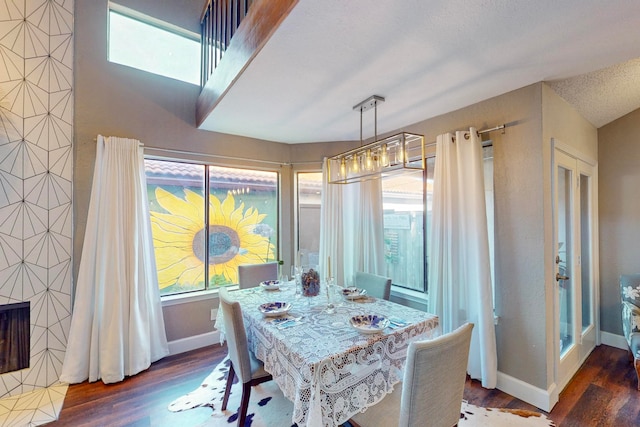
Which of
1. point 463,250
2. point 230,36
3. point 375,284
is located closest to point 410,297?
point 375,284

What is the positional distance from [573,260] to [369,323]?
2247 millimetres

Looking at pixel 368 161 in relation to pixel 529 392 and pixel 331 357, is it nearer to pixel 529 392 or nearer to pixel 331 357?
pixel 331 357

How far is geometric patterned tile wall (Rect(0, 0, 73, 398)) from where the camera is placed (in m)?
2.39

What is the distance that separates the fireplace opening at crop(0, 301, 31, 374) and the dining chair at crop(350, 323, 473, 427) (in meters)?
2.87

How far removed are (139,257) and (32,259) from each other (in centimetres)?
79

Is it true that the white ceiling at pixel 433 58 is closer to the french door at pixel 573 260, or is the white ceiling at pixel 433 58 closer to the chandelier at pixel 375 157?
the chandelier at pixel 375 157

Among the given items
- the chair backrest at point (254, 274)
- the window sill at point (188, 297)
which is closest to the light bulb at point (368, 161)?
the chair backrest at point (254, 274)

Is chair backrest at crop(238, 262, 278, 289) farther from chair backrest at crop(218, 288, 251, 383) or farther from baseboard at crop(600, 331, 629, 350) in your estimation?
baseboard at crop(600, 331, 629, 350)

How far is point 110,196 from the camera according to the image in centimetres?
266

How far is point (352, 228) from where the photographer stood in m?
3.65

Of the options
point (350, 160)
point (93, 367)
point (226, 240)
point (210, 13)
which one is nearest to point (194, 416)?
point (93, 367)

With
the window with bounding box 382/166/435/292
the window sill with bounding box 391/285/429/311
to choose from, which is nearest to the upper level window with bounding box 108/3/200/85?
the window with bounding box 382/166/435/292

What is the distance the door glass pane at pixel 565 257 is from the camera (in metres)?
2.49

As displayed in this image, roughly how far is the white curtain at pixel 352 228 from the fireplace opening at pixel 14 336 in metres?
2.91
